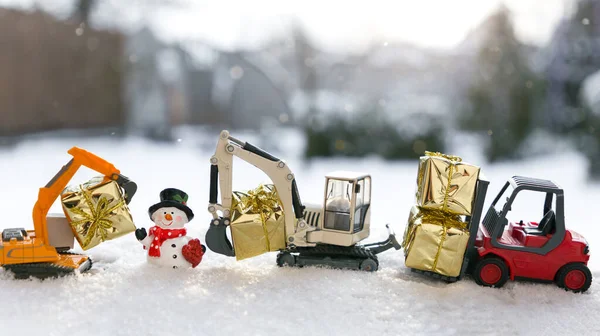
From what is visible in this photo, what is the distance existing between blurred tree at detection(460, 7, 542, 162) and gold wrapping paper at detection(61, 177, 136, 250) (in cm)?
273

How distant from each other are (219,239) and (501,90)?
2661 mm

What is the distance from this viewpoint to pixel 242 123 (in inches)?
166

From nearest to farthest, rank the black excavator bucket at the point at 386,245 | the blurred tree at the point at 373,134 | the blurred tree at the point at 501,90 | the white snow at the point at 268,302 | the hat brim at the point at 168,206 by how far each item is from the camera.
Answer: the white snow at the point at 268,302, the hat brim at the point at 168,206, the black excavator bucket at the point at 386,245, the blurred tree at the point at 501,90, the blurred tree at the point at 373,134

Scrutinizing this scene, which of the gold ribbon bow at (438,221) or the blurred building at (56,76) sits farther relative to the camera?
the blurred building at (56,76)

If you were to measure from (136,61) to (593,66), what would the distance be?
3.31 m

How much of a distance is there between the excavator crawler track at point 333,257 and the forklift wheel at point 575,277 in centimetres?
70

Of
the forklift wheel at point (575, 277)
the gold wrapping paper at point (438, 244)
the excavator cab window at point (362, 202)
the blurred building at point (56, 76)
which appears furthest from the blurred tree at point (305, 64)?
the forklift wheel at point (575, 277)

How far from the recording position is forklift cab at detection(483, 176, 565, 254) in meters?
2.11

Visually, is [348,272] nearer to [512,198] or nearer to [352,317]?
[352,317]

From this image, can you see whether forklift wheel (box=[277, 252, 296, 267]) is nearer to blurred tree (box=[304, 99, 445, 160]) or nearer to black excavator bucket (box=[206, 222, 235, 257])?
black excavator bucket (box=[206, 222, 235, 257])

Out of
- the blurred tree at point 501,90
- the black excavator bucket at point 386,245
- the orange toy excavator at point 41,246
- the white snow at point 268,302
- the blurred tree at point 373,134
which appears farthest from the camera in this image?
the blurred tree at point 373,134

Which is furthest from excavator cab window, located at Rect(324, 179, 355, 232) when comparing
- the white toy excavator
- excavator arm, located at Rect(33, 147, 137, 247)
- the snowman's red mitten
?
excavator arm, located at Rect(33, 147, 137, 247)

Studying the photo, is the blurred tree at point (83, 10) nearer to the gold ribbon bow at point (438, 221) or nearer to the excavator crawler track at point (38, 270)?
the excavator crawler track at point (38, 270)

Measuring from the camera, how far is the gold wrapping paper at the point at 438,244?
212 cm
